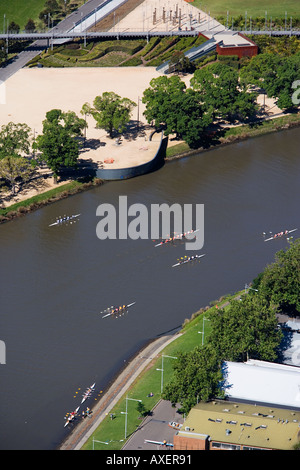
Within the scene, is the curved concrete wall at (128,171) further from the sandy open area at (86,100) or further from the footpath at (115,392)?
the footpath at (115,392)

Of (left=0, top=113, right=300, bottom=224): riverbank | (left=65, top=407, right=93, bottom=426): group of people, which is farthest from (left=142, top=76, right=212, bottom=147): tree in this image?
(left=65, top=407, right=93, bottom=426): group of people

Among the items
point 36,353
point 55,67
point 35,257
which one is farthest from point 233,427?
point 55,67

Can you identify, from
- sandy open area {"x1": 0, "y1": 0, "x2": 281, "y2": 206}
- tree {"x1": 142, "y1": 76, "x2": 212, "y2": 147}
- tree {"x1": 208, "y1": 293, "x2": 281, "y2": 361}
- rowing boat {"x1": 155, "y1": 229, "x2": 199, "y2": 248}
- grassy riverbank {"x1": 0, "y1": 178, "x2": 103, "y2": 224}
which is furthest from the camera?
tree {"x1": 142, "y1": 76, "x2": 212, "y2": 147}

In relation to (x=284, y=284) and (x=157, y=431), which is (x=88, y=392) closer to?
(x=157, y=431)

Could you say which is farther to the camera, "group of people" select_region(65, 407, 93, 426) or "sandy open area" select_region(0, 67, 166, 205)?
"sandy open area" select_region(0, 67, 166, 205)

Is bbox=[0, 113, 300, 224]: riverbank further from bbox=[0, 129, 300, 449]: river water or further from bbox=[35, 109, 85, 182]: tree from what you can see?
bbox=[35, 109, 85, 182]: tree

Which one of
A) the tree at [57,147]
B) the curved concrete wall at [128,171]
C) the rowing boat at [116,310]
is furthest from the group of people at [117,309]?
the curved concrete wall at [128,171]
